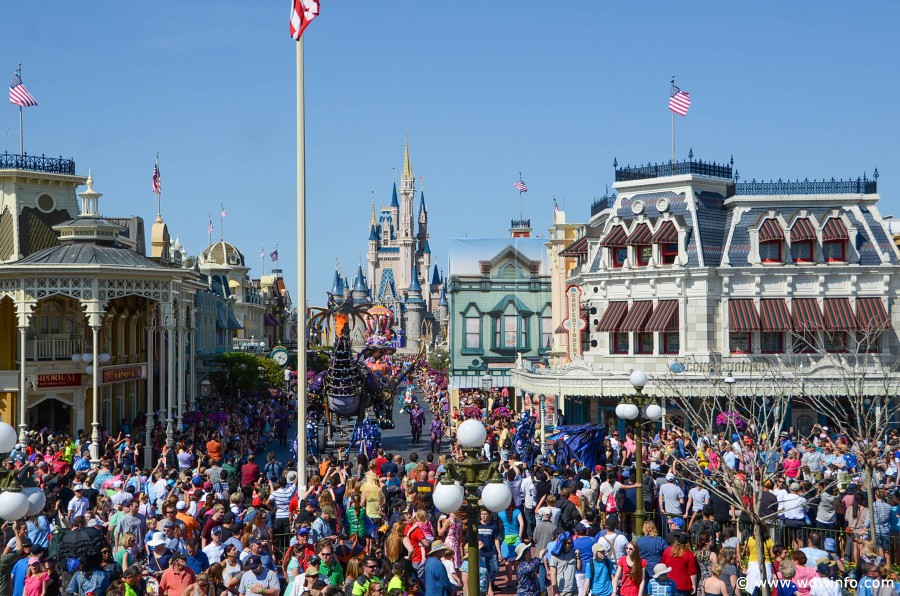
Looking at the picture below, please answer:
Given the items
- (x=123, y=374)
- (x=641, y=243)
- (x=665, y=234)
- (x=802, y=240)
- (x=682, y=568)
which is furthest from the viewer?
(x=123, y=374)

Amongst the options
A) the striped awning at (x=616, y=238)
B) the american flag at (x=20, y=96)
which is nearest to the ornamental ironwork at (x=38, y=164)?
the american flag at (x=20, y=96)

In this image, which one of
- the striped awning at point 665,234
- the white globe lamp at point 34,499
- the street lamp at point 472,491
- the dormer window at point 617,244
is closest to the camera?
the street lamp at point 472,491

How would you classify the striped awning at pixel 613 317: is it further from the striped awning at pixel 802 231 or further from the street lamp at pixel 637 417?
the street lamp at pixel 637 417

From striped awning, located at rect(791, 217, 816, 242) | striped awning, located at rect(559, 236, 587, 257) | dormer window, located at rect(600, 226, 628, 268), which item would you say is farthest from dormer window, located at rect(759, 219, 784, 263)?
striped awning, located at rect(559, 236, 587, 257)

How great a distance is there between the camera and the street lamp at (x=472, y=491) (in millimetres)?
9883

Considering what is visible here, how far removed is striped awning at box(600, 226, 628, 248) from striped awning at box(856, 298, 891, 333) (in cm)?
671

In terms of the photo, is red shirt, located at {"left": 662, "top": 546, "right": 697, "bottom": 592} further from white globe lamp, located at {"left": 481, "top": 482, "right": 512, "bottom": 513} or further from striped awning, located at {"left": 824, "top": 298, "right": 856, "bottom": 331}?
striped awning, located at {"left": 824, "top": 298, "right": 856, "bottom": 331}

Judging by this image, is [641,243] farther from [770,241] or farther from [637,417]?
[637,417]

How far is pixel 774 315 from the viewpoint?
32156 millimetres

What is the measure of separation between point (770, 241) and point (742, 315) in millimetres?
2317

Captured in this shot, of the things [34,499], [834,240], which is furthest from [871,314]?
[34,499]

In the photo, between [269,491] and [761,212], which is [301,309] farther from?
[761,212]

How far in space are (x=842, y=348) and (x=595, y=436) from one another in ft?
43.4

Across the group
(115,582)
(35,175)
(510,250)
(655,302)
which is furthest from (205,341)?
(115,582)
